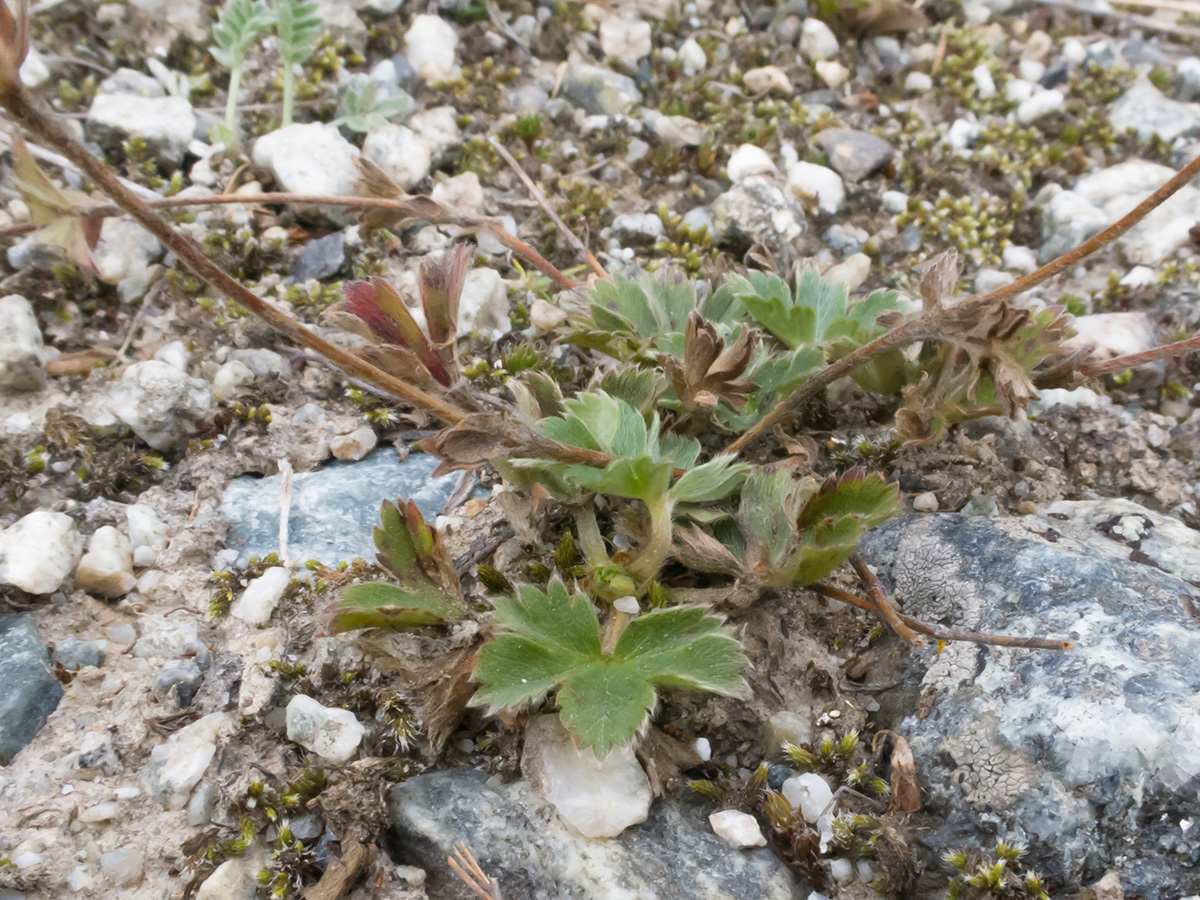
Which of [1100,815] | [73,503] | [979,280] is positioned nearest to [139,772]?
[73,503]

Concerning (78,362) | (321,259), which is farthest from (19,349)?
(321,259)

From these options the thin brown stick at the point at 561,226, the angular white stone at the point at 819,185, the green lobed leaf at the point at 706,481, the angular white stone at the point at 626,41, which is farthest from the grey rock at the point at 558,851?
the angular white stone at the point at 626,41

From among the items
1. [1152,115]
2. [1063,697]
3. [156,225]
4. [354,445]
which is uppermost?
[156,225]

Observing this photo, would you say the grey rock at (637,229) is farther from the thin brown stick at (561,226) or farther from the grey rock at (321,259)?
the grey rock at (321,259)

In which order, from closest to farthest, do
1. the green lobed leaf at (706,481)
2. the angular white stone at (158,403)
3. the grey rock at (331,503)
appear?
the green lobed leaf at (706,481)
the grey rock at (331,503)
the angular white stone at (158,403)

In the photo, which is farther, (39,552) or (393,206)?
(393,206)

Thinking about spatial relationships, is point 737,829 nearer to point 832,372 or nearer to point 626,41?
point 832,372
